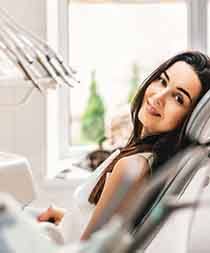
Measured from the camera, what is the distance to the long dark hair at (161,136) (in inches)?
24.0

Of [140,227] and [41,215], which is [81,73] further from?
[140,227]

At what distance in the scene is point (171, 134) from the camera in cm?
63

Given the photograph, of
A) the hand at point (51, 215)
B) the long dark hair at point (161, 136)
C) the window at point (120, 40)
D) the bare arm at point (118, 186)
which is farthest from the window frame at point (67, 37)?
the bare arm at point (118, 186)

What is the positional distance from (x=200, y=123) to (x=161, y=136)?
0.09m

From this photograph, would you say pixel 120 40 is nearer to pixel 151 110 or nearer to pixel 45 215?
pixel 45 215

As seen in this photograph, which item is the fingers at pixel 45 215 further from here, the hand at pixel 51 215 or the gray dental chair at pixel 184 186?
the gray dental chair at pixel 184 186

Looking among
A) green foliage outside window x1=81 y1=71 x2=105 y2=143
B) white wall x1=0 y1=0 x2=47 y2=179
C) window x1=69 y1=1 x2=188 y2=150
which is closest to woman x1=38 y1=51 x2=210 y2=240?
white wall x1=0 y1=0 x2=47 y2=179

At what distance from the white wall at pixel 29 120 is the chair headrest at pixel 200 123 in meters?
0.83

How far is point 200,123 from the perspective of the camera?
1.86 ft

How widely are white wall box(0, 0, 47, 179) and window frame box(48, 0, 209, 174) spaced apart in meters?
0.15

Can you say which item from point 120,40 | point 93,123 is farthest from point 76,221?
point 120,40

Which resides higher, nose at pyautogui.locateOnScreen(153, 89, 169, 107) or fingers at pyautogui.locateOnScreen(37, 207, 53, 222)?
nose at pyautogui.locateOnScreen(153, 89, 169, 107)

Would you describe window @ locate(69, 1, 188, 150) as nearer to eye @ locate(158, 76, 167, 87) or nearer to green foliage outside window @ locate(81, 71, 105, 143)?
green foliage outside window @ locate(81, 71, 105, 143)

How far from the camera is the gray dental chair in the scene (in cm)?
42
